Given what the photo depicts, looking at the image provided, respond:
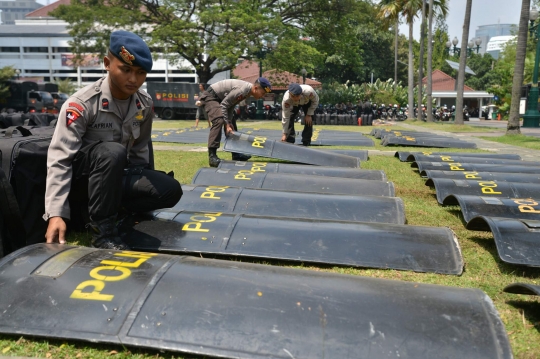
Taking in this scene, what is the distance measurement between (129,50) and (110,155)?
656 mm

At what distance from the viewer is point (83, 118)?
3.17 metres

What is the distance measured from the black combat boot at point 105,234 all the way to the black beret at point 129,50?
0.99 metres

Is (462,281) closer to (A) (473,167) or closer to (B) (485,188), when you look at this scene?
(B) (485,188)

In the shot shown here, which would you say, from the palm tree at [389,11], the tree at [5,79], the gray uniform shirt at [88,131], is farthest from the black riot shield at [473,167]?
the tree at [5,79]

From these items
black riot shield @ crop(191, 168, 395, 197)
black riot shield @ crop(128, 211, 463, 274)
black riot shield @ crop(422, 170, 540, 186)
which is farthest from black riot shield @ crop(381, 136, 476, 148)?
black riot shield @ crop(128, 211, 463, 274)

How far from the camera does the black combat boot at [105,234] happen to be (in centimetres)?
312

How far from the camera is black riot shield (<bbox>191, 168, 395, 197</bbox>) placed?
520 centimetres

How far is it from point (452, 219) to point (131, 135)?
2.99 meters

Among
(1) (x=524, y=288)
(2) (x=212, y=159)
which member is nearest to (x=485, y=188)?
(1) (x=524, y=288)

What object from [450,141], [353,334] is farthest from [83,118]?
[450,141]

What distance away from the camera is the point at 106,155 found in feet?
10.1

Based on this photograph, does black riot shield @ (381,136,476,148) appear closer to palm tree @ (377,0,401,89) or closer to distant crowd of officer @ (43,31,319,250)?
distant crowd of officer @ (43,31,319,250)

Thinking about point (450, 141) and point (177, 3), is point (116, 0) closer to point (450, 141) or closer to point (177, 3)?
point (177, 3)

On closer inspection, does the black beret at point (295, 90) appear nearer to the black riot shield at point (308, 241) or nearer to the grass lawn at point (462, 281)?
the grass lawn at point (462, 281)
